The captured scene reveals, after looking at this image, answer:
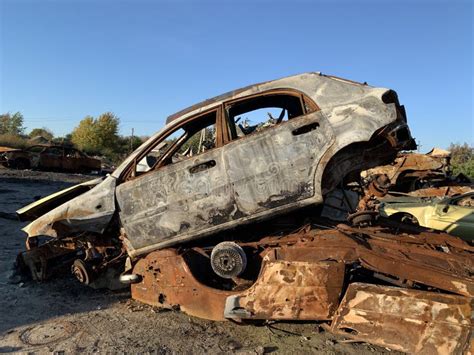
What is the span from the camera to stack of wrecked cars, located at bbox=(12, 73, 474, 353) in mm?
3473

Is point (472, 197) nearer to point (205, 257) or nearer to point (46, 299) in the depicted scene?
point (205, 257)

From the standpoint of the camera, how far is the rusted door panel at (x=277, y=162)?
4.00 meters

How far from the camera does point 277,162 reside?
405 cm

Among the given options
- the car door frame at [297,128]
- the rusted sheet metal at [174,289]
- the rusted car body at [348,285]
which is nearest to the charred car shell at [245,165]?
the car door frame at [297,128]

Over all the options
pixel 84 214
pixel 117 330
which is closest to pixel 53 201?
pixel 84 214

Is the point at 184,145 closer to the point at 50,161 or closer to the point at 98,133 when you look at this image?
the point at 50,161

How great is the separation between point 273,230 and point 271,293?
912mm

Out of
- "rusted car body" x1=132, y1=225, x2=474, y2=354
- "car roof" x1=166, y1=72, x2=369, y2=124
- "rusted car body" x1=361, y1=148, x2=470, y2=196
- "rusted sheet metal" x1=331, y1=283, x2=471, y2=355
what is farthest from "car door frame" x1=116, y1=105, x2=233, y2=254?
"rusted car body" x1=361, y1=148, x2=470, y2=196

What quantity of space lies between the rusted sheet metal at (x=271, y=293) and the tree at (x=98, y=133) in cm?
5643

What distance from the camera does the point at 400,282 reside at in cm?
361

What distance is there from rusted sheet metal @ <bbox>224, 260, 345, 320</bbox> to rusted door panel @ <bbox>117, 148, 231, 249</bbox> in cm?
81

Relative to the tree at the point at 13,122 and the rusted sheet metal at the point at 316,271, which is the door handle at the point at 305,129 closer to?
the rusted sheet metal at the point at 316,271

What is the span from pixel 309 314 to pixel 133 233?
2.16 metres

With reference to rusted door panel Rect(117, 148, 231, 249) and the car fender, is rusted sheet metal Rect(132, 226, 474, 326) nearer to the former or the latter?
rusted door panel Rect(117, 148, 231, 249)
